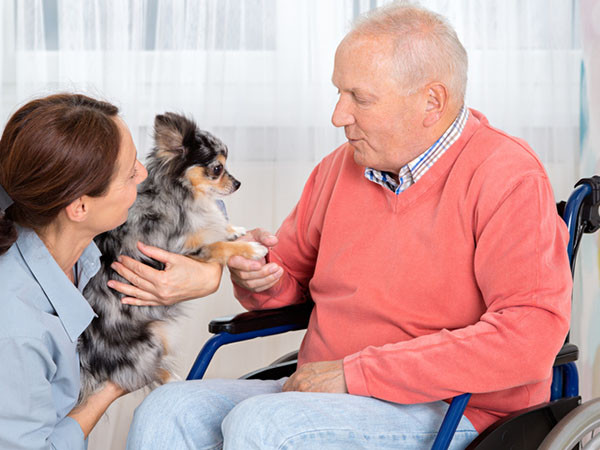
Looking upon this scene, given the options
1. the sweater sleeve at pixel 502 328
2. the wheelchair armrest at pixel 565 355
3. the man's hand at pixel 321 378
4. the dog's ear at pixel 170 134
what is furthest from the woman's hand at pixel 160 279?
the wheelchair armrest at pixel 565 355

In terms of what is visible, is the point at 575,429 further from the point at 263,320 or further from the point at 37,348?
the point at 37,348

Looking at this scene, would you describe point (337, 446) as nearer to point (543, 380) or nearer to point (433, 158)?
point (543, 380)

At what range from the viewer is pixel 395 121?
5.00 feet

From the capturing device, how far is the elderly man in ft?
4.33

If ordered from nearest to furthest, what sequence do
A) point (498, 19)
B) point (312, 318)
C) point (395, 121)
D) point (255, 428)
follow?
point (255, 428) < point (395, 121) < point (312, 318) < point (498, 19)

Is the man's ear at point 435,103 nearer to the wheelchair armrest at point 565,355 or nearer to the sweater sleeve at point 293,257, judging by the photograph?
the sweater sleeve at point 293,257

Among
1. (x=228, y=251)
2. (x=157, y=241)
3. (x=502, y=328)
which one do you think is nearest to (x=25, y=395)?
(x=157, y=241)

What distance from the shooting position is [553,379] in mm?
1605

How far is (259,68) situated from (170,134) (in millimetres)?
925

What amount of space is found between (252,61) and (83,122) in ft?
4.23

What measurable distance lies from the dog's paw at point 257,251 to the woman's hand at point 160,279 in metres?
0.13

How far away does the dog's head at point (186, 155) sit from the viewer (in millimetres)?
1725

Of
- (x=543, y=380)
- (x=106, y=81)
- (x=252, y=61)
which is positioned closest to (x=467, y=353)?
(x=543, y=380)

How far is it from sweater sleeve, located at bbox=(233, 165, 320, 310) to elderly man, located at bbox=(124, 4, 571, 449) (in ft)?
0.45
